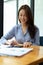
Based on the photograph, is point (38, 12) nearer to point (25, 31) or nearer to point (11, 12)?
point (11, 12)

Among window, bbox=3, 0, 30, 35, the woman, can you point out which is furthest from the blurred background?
the woman

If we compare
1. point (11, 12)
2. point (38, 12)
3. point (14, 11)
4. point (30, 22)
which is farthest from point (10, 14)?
point (30, 22)

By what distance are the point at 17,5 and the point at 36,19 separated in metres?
0.76

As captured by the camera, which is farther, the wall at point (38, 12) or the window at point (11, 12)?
the wall at point (38, 12)

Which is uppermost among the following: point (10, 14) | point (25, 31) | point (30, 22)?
point (10, 14)

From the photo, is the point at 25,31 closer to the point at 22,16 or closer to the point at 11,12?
the point at 22,16

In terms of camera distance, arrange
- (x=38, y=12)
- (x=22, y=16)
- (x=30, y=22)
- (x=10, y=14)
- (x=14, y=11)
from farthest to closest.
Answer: (x=38, y=12), (x=10, y=14), (x=14, y=11), (x=30, y=22), (x=22, y=16)

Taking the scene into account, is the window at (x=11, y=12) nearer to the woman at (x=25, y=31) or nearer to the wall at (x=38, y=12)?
the wall at (x=38, y=12)

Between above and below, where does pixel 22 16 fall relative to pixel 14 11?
below

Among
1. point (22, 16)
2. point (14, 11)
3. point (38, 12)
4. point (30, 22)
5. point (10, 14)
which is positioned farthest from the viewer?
point (38, 12)

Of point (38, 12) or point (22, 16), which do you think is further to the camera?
point (38, 12)

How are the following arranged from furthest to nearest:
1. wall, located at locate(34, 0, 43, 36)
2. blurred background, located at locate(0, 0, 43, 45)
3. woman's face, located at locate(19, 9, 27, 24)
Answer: wall, located at locate(34, 0, 43, 36) → blurred background, located at locate(0, 0, 43, 45) → woman's face, located at locate(19, 9, 27, 24)

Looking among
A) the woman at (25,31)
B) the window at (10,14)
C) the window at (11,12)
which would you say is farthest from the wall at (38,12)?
the woman at (25,31)

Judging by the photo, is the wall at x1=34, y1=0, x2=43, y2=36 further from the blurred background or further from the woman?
the woman
